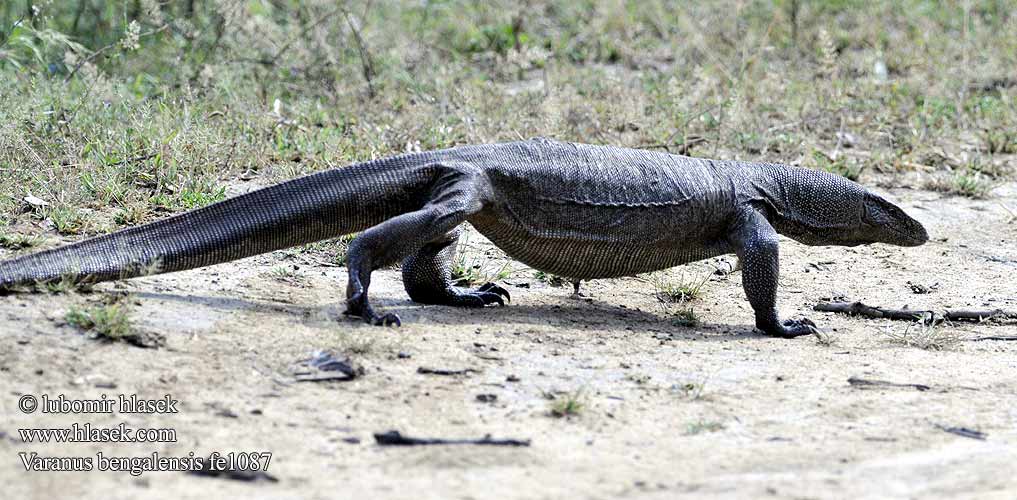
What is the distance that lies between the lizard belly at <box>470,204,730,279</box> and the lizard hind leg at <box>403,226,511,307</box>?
0.23 meters

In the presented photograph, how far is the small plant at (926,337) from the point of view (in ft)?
18.9

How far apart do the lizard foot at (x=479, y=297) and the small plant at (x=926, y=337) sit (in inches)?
77.9

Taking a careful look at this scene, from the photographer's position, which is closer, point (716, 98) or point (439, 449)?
point (439, 449)

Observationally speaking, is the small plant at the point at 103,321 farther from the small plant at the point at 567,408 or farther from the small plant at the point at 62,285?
the small plant at the point at 567,408

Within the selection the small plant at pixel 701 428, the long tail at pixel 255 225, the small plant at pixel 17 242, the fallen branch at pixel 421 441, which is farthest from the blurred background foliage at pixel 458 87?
the small plant at pixel 701 428

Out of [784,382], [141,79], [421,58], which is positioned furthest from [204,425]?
[421,58]

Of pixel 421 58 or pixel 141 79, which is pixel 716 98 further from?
pixel 141 79

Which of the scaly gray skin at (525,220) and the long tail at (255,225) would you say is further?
the scaly gray skin at (525,220)

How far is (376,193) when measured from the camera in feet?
18.2

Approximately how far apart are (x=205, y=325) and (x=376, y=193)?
1038 mm

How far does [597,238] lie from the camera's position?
5.97 meters

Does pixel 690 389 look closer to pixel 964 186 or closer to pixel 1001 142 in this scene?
pixel 964 186

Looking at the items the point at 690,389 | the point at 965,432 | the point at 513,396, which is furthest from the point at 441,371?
the point at 965,432

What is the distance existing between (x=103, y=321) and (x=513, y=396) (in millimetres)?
1626
